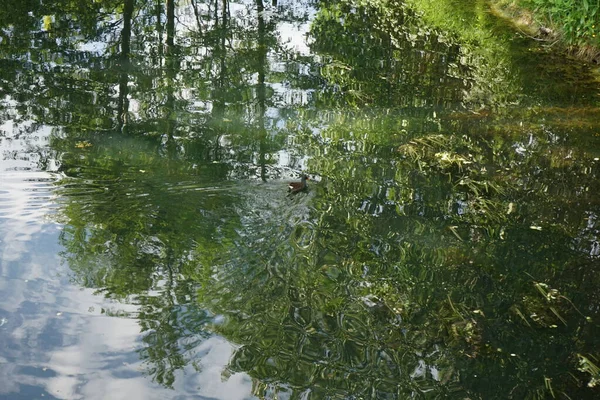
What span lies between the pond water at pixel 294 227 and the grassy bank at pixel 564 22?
0.51 m

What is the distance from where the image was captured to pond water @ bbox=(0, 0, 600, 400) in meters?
4.96

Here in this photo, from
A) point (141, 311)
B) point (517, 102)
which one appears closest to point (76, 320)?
point (141, 311)

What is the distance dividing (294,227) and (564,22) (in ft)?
25.7

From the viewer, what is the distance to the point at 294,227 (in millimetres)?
6492

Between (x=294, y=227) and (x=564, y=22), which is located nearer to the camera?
(x=294, y=227)

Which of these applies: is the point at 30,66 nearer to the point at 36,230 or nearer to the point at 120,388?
the point at 36,230

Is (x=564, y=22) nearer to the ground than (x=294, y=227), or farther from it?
farther from it

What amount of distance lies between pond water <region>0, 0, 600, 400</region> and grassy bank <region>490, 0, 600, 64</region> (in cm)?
51

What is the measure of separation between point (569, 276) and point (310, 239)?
2415 mm

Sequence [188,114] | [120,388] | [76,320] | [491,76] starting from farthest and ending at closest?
[491,76], [188,114], [76,320], [120,388]

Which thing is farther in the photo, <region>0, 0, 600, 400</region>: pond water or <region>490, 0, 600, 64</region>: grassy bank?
<region>490, 0, 600, 64</region>: grassy bank

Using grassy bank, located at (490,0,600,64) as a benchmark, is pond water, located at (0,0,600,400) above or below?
below

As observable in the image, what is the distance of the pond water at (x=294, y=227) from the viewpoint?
16.3ft

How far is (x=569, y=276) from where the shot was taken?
6.16m
